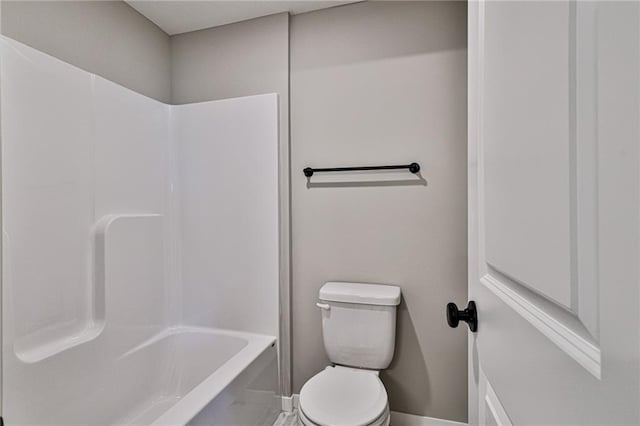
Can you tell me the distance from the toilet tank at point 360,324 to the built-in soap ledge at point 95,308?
3.64 feet

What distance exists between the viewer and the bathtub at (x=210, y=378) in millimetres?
1323

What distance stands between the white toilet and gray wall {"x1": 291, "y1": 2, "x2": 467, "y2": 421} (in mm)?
155

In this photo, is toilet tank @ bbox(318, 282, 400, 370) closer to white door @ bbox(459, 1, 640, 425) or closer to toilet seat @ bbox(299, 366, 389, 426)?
toilet seat @ bbox(299, 366, 389, 426)

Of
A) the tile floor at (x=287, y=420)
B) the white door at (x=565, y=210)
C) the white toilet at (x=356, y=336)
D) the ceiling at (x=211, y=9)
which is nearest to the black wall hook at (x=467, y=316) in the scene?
the white door at (x=565, y=210)

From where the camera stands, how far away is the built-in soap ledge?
4.23 feet

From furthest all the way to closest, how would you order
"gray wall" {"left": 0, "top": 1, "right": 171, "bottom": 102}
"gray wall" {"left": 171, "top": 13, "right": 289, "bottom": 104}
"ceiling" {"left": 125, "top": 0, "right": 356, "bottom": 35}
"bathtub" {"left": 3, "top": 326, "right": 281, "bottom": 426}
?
1. "gray wall" {"left": 171, "top": 13, "right": 289, "bottom": 104}
2. "ceiling" {"left": 125, "top": 0, "right": 356, "bottom": 35}
3. "gray wall" {"left": 0, "top": 1, "right": 171, "bottom": 102}
4. "bathtub" {"left": 3, "top": 326, "right": 281, "bottom": 426}

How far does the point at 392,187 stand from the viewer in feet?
5.93

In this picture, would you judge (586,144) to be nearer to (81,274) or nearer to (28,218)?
(28,218)

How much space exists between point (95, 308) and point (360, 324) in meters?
1.34

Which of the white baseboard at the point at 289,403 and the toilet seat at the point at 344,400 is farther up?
the toilet seat at the point at 344,400

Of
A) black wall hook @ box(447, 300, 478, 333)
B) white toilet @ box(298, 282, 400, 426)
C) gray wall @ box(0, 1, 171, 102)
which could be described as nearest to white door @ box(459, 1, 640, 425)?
black wall hook @ box(447, 300, 478, 333)

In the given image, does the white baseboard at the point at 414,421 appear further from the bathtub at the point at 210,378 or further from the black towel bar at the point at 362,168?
the black towel bar at the point at 362,168

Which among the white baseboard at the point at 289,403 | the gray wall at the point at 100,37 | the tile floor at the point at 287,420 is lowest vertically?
the tile floor at the point at 287,420

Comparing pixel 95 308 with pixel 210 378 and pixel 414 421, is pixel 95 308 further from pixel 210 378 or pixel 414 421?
pixel 414 421
